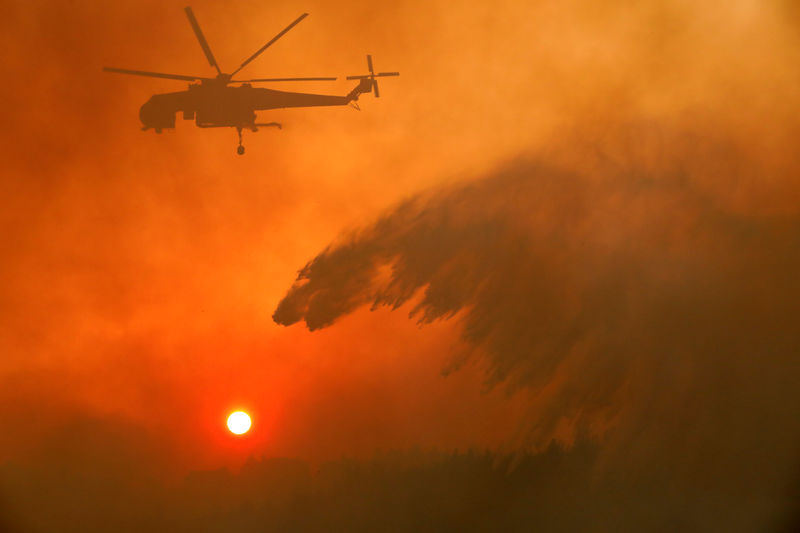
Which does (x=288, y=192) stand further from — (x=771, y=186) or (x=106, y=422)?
(x=771, y=186)

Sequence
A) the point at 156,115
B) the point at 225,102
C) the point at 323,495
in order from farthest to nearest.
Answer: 1. the point at 323,495
2. the point at 156,115
3. the point at 225,102

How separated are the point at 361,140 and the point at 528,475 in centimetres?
543

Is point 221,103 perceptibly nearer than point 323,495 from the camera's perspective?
Yes

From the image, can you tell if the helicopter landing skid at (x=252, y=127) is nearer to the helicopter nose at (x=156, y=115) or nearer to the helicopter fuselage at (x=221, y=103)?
the helicopter fuselage at (x=221, y=103)

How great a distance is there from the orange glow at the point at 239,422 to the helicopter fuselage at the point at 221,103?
13.5ft

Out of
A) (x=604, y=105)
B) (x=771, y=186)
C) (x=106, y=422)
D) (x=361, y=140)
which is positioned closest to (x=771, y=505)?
(x=771, y=186)

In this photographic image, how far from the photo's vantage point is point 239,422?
976 cm

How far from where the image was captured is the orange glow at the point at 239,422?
9.75m

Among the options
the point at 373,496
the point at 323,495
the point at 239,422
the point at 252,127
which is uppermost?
the point at 252,127

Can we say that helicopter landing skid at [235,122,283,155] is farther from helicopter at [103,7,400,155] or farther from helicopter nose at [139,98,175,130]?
helicopter nose at [139,98,175,130]

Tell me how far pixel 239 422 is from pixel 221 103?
452cm

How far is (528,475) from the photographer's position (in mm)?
9742

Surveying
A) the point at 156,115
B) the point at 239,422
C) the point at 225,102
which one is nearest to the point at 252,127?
the point at 225,102

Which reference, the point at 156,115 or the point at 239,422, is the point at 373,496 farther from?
the point at 156,115
